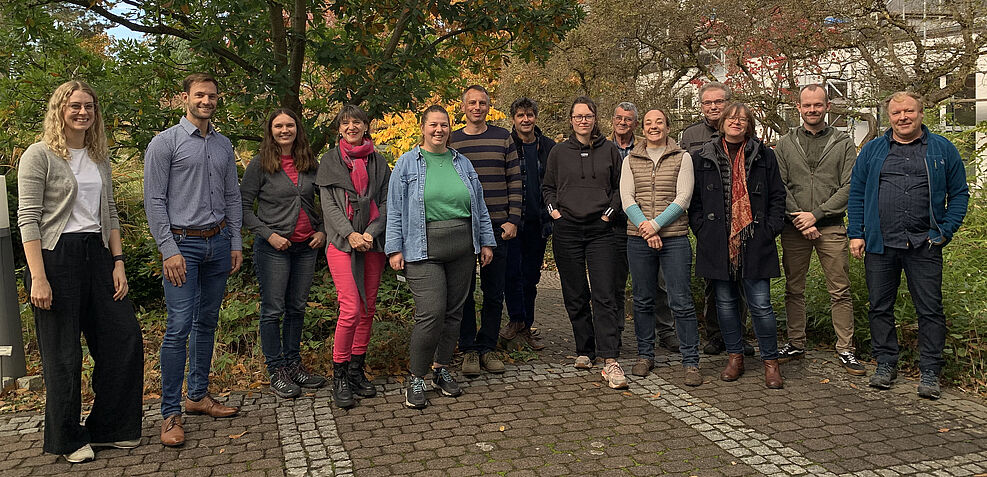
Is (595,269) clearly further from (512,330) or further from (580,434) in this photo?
(580,434)

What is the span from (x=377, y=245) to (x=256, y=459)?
5.37 feet

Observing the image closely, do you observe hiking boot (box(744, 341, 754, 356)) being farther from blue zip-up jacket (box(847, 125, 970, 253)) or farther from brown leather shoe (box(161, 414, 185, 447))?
brown leather shoe (box(161, 414, 185, 447))

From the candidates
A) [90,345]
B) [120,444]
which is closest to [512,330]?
[120,444]

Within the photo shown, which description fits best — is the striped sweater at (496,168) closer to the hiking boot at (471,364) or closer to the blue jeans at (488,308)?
the blue jeans at (488,308)

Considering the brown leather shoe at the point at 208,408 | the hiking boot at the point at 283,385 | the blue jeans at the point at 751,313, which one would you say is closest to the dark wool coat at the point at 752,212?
the blue jeans at the point at 751,313

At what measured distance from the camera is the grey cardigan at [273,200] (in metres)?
5.48

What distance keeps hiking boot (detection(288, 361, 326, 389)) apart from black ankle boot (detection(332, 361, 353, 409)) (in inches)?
9.8

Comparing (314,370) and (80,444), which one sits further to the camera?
(314,370)

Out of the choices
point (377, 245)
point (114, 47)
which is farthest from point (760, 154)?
point (114, 47)

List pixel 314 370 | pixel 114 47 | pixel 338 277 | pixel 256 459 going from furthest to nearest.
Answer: pixel 114 47 < pixel 314 370 < pixel 338 277 < pixel 256 459

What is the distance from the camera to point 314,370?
6219 mm

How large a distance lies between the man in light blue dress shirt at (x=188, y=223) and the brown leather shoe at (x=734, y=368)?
3547 millimetres

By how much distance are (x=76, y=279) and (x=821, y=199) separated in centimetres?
497

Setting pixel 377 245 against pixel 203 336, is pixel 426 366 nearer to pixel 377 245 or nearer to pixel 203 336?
pixel 377 245
